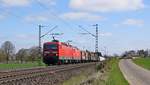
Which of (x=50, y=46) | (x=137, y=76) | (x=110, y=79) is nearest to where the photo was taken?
(x=110, y=79)

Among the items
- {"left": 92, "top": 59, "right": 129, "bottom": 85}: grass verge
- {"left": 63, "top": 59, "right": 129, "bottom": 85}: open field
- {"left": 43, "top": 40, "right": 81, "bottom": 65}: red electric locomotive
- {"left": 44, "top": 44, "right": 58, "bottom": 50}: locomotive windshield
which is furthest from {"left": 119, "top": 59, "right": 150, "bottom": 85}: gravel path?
{"left": 44, "top": 44, "right": 58, "bottom": 50}: locomotive windshield

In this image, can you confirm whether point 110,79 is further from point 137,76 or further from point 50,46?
point 50,46

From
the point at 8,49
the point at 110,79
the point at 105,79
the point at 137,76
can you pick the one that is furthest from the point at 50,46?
the point at 8,49

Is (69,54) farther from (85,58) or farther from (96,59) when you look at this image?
(96,59)

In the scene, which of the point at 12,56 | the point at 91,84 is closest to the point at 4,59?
the point at 12,56

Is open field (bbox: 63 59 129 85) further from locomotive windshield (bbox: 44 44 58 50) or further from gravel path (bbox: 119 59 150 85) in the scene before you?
locomotive windshield (bbox: 44 44 58 50)

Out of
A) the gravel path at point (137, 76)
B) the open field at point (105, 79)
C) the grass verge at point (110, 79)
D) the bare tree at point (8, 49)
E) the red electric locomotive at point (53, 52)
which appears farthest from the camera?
the bare tree at point (8, 49)

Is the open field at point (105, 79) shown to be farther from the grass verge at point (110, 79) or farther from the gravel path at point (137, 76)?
the gravel path at point (137, 76)

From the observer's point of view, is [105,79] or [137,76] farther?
[137,76]

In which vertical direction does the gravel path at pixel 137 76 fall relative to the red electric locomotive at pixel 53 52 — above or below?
below

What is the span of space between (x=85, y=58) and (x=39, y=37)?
33.6 m

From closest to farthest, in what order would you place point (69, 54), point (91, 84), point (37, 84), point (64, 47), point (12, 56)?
point (91, 84)
point (37, 84)
point (64, 47)
point (69, 54)
point (12, 56)

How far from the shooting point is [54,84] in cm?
3148

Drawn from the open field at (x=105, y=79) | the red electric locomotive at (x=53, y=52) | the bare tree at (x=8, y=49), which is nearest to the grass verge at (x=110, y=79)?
the open field at (x=105, y=79)
